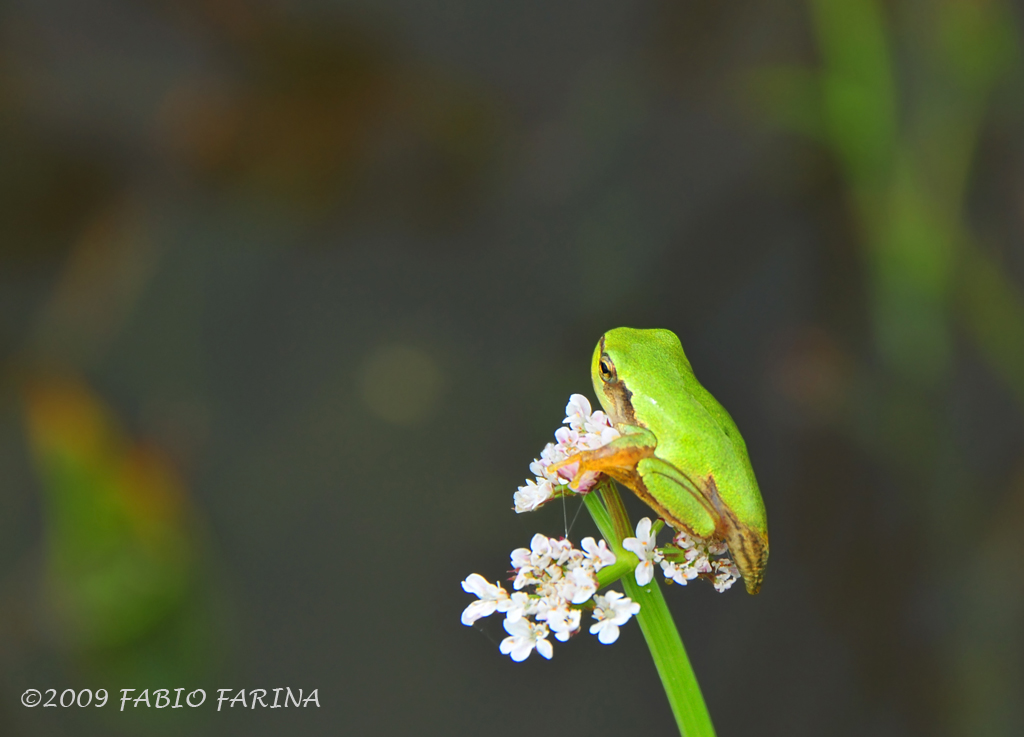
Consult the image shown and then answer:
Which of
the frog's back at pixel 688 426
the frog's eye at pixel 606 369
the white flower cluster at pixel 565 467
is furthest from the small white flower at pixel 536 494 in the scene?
the frog's eye at pixel 606 369

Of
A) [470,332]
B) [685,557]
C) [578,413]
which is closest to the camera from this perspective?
[685,557]

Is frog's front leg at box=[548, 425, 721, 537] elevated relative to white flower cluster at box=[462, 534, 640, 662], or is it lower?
elevated

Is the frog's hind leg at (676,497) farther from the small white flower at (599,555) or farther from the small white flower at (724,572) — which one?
the small white flower at (599,555)

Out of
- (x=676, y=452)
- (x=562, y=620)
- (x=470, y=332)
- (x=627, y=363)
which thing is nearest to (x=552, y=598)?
(x=562, y=620)

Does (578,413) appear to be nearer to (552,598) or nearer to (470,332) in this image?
(552,598)

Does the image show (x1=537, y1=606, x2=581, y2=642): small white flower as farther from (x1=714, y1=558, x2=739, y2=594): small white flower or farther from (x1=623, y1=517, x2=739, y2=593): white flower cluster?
(x1=714, y1=558, x2=739, y2=594): small white flower

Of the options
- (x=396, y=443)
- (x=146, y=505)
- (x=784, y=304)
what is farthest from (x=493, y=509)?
(x=784, y=304)

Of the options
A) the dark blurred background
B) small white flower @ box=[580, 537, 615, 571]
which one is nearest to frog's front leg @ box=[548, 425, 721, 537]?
small white flower @ box=[580, 537, 615, 571]
